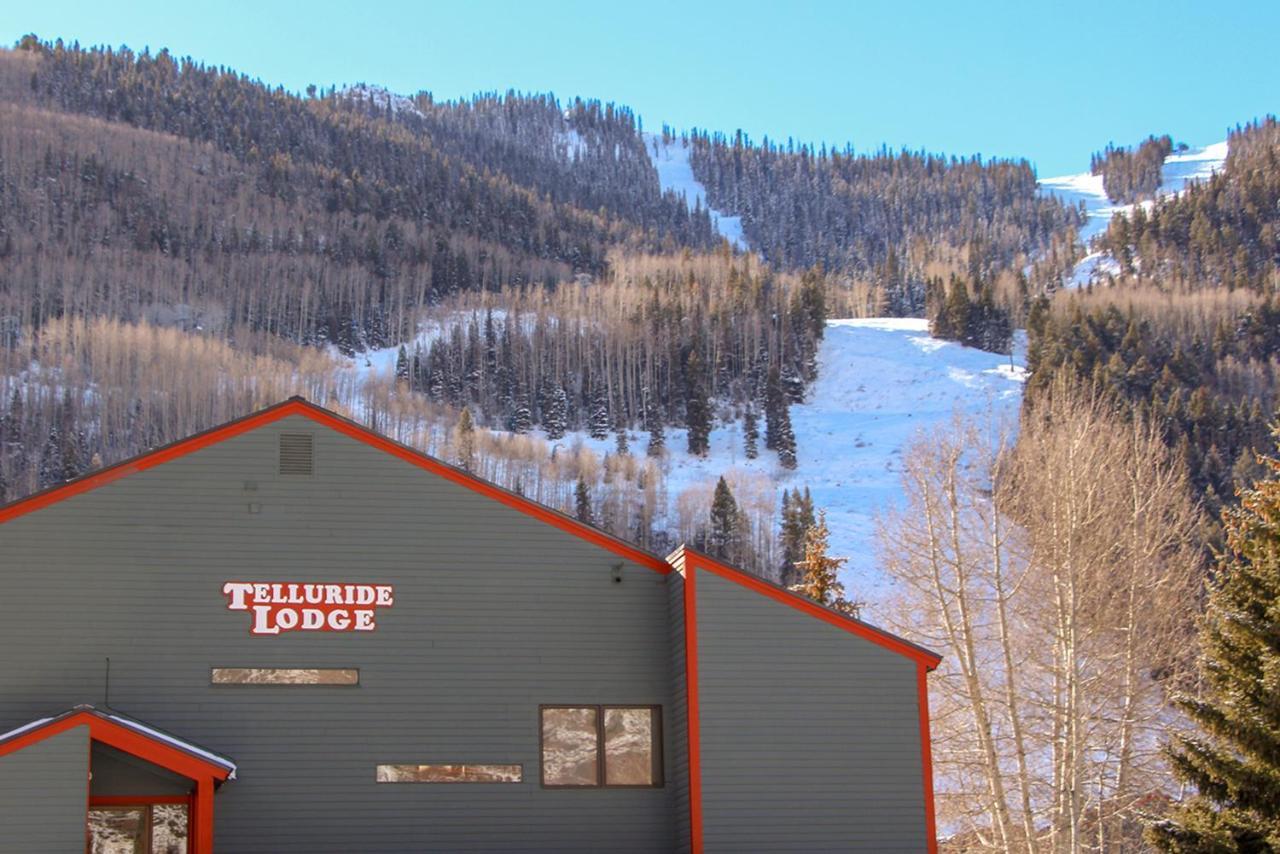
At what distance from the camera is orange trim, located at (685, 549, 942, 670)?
21.4m

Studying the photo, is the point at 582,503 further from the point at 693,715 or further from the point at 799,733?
the point at 693,715

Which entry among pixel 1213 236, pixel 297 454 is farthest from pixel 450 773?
pixel 1213 236

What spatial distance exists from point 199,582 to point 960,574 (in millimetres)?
14393

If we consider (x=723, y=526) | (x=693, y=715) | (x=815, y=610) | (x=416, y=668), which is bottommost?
(x=693, y=715)

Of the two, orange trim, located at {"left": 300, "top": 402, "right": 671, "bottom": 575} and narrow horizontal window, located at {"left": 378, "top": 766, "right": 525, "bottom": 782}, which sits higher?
orange trim, located at {"left": 300, "top": 402, "right": 671, "bottom": 575}

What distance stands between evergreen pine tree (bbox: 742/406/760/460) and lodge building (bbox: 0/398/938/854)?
8565cm

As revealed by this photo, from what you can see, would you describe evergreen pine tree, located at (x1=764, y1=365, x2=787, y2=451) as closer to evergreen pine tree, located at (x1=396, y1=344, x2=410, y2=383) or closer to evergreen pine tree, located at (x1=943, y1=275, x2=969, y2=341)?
evergreen pine tree, located at (x1=943, y1=275, x2=969, y2=341)

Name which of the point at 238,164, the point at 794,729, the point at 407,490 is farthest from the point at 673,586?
the point at 238,164

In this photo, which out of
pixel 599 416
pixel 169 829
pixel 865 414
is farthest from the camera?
pixel 599 416

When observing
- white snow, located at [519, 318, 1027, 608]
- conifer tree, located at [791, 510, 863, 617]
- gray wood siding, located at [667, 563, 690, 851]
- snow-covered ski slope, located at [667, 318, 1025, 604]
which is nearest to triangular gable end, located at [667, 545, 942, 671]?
gray wood siding, located at [667, 563, 690, 851]

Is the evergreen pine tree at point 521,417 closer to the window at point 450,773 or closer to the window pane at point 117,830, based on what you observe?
the window at point 450,773

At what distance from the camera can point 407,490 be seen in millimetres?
21844

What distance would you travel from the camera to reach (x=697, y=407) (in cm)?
11575

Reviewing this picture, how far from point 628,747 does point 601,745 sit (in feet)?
1.23
